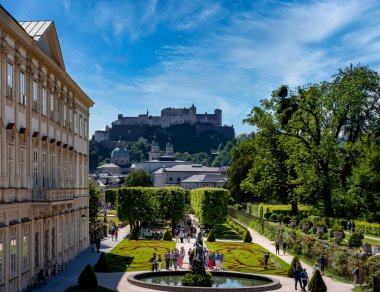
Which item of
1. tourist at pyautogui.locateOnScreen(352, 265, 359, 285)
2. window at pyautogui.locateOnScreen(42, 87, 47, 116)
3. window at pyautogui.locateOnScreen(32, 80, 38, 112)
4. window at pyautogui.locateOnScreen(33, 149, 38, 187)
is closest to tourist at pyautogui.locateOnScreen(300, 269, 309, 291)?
tourist at pyautogui.locateOnScreen(352, 265, 359, 285)

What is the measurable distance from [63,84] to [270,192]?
33.7 metres

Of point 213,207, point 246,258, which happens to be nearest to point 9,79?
point 246,258

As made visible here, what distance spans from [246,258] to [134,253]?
360 inches

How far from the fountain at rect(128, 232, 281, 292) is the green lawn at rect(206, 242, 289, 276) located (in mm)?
2574

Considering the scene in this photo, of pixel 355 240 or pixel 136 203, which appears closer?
pixel 355 240

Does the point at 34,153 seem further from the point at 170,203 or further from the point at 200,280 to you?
the point at 170,203

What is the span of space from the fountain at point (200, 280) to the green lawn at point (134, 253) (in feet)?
11.0

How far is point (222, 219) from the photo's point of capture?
2739 inches

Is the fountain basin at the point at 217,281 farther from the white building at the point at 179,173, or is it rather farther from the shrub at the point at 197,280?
the white building at the point at 179,173

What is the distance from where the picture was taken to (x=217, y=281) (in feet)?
110

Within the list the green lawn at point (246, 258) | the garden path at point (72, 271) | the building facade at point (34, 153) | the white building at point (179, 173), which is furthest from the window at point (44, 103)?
the white building at point (179, 173)

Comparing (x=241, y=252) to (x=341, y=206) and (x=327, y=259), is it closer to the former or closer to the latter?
(x=327, y=259)

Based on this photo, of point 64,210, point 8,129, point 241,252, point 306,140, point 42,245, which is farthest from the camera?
point 306,140

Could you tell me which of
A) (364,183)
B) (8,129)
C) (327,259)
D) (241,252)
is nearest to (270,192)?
(364,183)
